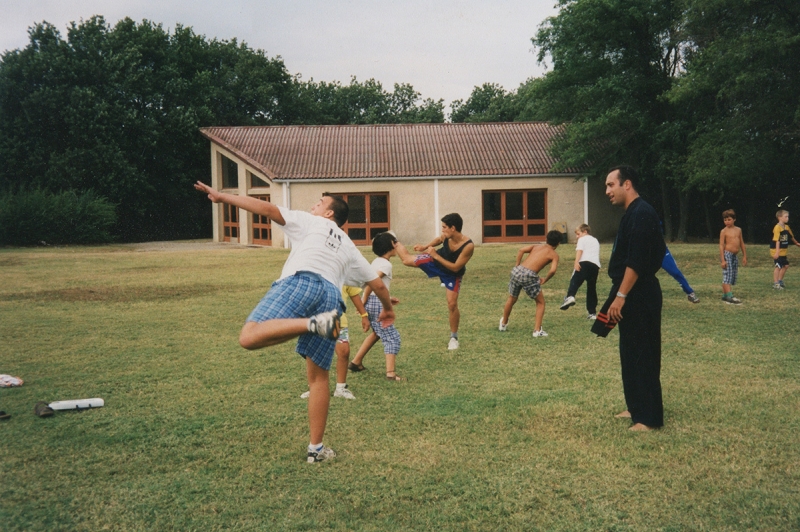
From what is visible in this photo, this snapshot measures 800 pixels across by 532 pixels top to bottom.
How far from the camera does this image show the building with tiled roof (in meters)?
32.5

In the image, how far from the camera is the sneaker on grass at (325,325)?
14.5 feet

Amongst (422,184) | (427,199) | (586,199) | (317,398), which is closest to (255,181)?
(422,184)

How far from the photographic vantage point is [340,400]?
6.58 meters

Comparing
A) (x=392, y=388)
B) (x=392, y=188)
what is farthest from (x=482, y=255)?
(x=392, y=388)

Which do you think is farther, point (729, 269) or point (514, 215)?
point (514, 215)

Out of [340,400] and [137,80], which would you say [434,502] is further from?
[137,80]

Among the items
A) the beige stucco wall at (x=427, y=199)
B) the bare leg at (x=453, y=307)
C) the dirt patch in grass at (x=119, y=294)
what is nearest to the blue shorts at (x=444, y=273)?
the bare leg at (x=453, y=307)

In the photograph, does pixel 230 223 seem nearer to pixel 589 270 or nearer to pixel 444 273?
pixel 589 270

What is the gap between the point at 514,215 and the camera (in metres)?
33.5

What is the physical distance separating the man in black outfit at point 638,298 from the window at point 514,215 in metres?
27.7

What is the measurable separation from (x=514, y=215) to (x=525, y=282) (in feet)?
77.9

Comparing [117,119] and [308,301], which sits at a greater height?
[117,119]

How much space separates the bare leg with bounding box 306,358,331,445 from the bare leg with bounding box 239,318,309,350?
1.53ft

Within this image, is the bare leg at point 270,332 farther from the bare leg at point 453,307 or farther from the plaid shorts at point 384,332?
the bare leg at point 453,307
